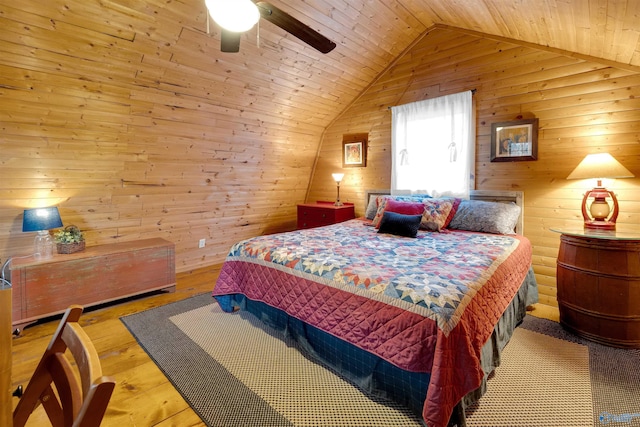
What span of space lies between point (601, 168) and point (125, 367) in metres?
3.63

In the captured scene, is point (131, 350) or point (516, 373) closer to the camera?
point (516, 373)

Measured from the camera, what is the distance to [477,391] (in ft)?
5.32

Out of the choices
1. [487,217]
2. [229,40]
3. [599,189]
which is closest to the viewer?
[229,40]

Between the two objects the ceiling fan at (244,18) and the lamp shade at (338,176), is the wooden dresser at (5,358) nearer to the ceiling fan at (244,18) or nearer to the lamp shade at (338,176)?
the ceiling fan at (244,18)

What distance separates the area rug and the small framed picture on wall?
2658mm

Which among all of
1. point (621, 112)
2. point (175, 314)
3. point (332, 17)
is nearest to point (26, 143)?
point (175, 314)

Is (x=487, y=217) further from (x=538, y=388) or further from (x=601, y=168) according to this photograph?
(x=538, y=388)

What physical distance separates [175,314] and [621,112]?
4083mm

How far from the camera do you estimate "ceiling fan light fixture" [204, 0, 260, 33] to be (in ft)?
5.33

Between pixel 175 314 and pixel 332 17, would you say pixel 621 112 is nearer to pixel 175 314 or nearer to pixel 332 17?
pixel 332 17

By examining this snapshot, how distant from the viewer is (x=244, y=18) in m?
1.71

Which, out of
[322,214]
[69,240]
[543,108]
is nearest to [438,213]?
[543,108]

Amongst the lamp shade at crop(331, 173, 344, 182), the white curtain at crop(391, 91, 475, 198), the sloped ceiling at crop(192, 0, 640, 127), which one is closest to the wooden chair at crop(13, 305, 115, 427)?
the sloped ceiling at crop(192, 0, 640, 127)

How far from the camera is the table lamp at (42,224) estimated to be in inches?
103
